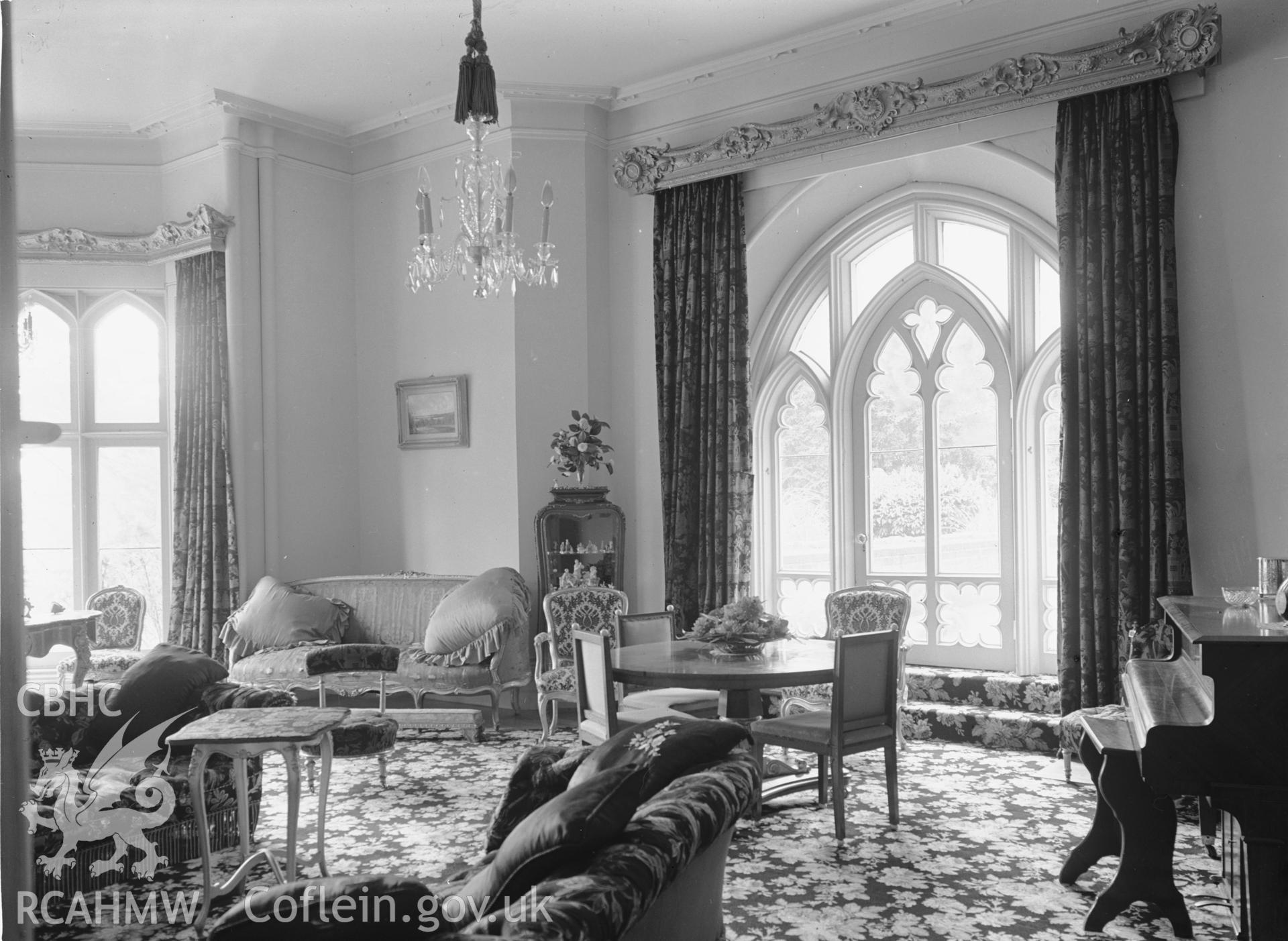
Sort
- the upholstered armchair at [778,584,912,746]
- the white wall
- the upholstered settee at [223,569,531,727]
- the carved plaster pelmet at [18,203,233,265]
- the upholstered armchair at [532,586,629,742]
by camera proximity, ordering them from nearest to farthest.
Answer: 1. the white wall
2. the upholstered armchair at [778,584,912,746]
3. the upholstered armchair at [532,586,629,742]
4. the upholstered settee at [223,569,531,727]
5. the carved plaster pelmet at [18,203,233,265]

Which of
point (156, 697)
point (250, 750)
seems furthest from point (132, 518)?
point (250, 750)

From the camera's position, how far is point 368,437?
25.8ft

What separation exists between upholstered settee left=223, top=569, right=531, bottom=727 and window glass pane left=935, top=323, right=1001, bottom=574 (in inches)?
110

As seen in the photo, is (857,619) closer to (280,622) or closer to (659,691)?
(659,691)

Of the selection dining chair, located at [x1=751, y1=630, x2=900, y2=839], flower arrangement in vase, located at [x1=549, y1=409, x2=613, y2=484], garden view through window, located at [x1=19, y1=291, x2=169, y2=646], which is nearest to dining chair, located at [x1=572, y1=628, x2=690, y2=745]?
dining chair, located at [x1=751, y1=630, x2=900, y2=839]

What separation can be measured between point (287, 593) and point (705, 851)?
529 cm

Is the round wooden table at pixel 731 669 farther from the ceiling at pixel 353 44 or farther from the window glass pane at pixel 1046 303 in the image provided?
the ceiling at pixel 353 44

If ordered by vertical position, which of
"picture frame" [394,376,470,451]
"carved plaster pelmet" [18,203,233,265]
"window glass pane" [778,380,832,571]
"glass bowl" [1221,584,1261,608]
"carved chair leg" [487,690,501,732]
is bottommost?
"carved chair leg" [487,690,501,732]

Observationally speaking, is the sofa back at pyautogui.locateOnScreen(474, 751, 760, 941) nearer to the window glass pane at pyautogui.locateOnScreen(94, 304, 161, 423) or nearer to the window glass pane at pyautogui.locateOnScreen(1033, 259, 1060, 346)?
→ the window glass pane at pyautogui.locateOnScreen(1033, 259, 1060, 346)

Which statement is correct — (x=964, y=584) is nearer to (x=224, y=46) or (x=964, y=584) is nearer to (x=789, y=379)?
(x=789, y=379)

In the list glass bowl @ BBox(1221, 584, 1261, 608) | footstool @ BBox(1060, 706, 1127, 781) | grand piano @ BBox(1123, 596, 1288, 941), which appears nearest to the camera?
grand piano @ BBox(1123, 596, 1288, 941)

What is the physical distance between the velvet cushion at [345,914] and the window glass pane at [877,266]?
5.81 m

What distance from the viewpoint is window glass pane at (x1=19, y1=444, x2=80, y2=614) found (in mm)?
7488

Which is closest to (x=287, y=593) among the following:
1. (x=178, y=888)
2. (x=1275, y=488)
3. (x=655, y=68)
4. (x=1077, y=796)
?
(x=178, y=888)
